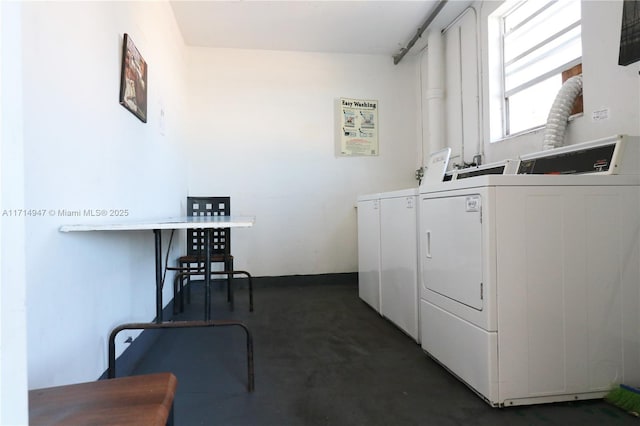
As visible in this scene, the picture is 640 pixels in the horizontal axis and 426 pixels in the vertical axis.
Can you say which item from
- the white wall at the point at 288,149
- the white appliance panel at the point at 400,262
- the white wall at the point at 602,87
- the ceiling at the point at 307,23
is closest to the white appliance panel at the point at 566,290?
the white wall at the point at 602,87

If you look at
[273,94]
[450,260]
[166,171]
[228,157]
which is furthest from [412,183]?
[166,171]

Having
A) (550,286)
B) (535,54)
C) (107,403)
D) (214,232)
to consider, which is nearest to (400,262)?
(550,286)

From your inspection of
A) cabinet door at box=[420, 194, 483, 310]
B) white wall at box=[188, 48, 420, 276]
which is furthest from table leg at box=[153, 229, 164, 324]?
white wall at box=[188, 48, 420, 276]

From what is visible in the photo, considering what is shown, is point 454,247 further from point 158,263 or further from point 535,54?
point 535,54

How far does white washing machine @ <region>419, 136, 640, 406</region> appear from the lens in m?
1.27

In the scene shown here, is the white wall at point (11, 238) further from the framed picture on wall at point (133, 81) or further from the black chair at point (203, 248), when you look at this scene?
the black chair at point (203, 248)

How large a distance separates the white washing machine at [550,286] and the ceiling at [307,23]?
91.3 inches

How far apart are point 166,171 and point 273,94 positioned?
5.55ft

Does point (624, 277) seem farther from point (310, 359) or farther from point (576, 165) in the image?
point (310, 359)

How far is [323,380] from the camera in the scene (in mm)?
1554

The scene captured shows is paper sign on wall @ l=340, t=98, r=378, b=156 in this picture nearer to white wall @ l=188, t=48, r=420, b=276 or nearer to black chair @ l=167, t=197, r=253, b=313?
white wall @ l=188, t=48, r=420, b=276

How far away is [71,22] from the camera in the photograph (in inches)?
44.4

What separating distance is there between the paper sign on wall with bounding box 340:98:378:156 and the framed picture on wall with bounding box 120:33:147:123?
227 cm

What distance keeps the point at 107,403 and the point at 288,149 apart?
322cm
